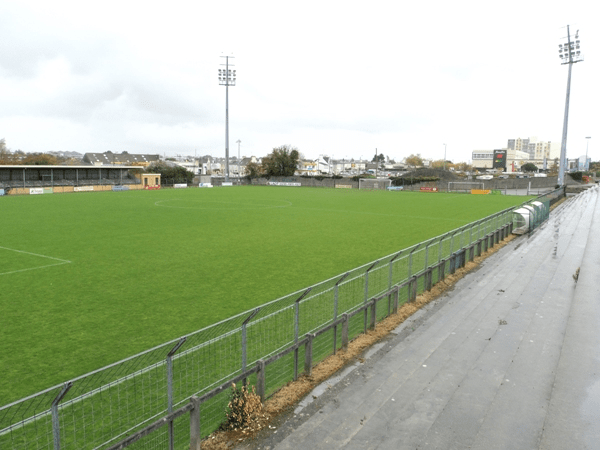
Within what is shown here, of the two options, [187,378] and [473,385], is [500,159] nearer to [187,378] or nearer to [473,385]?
[473,385]

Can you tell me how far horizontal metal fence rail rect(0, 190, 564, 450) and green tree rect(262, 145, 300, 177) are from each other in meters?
87.9

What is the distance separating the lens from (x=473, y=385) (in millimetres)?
7684

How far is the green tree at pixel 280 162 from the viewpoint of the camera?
98.2 metres

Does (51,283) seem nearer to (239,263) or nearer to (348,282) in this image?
(239,263)

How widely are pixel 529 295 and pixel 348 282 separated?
6242mm

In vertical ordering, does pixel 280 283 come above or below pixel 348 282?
below

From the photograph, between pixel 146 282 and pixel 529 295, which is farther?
pixel 146 282

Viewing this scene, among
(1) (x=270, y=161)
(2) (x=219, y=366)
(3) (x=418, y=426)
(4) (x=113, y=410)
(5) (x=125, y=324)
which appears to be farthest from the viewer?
(1) (x=270, y=161)

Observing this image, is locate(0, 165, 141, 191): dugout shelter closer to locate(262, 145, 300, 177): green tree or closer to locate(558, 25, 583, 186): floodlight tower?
locate(262, 145, 300, 177): green tree

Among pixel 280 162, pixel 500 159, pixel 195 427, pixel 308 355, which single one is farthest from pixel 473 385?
pixel 500 159

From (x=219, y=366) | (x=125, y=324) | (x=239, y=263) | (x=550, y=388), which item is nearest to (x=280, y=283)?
(x=239, y=263)

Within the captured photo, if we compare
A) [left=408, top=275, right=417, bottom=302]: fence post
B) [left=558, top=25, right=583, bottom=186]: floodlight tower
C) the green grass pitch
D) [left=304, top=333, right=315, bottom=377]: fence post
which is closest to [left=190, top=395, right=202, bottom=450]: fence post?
[left=304, top=333, right=315, bottom=377]: fence post

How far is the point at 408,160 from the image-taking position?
199m

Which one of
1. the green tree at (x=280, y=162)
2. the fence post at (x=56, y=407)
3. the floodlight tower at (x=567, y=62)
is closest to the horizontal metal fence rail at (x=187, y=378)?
the fence post at (x=56, y=407)
